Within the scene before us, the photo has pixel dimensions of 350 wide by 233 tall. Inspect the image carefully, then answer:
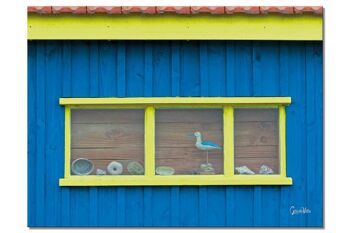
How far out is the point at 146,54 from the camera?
1190cm

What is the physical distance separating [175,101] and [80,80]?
3.81 ft

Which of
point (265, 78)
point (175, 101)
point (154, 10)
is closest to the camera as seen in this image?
point (154, 10)

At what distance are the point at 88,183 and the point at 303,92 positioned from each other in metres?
2.79

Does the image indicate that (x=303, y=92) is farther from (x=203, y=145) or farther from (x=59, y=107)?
(x=59, y=107)

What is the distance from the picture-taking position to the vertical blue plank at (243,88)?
1191cm

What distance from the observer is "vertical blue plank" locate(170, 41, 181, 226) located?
11875 mm

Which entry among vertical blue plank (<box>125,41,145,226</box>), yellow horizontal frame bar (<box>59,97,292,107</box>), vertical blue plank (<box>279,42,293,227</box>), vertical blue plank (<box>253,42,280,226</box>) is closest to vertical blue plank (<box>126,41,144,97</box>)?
vertical blue plank (<box>125,41,145,226</box>)

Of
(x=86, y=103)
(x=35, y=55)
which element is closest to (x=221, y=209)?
(x=86, y=103)

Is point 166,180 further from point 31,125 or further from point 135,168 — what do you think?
point 31,125

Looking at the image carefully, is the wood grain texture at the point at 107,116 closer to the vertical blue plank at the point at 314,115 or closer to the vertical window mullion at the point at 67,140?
the vertical window mullion at the point at 67,140

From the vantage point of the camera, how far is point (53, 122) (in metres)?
11.9

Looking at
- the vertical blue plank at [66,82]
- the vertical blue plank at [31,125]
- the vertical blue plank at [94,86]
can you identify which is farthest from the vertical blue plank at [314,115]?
the vertical blue plank at [31,125]

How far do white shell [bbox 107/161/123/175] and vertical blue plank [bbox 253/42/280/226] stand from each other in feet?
5.41

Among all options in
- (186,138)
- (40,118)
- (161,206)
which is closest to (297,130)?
(186,138)
